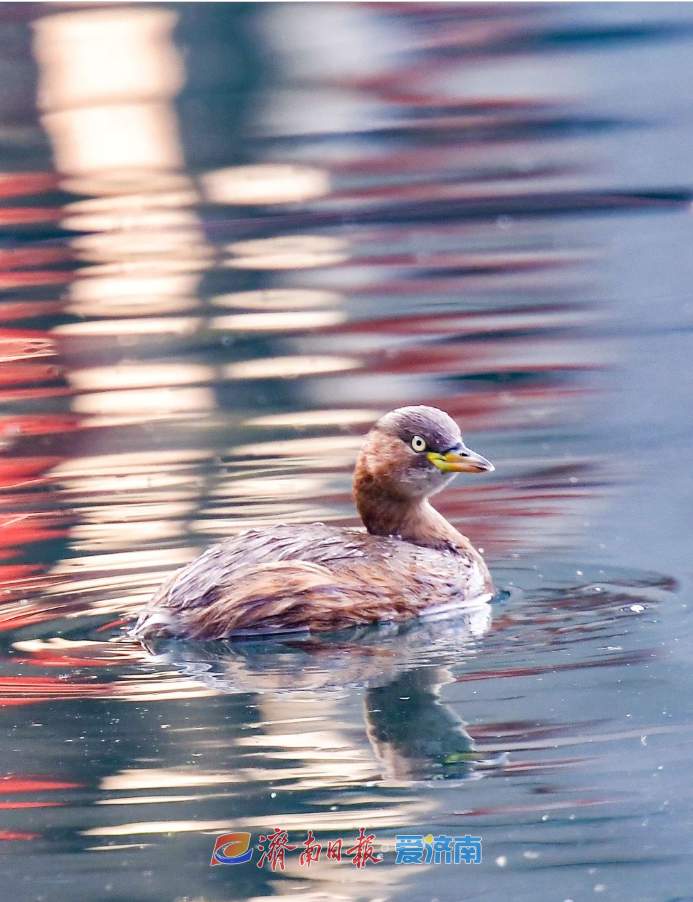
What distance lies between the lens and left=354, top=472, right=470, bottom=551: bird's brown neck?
7.25 m

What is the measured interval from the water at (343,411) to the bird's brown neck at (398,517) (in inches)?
11.7

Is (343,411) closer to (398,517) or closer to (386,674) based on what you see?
(398,517)

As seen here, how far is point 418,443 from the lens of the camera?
716 centimetres

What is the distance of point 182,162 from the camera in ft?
55.6

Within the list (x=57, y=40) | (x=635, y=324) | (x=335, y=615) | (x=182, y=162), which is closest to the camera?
(x=335, y=615)

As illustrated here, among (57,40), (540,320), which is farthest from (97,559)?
(57,40)

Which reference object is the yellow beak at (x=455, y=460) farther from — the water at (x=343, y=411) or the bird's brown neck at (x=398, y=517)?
the water at (x=343, y=411)

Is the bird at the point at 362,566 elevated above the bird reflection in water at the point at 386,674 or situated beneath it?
elevated above

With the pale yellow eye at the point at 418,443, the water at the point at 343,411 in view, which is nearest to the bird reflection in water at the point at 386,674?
the water at the point at 343,411

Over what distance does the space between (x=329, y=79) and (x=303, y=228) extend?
4.93m

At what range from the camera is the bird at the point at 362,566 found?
650 cm

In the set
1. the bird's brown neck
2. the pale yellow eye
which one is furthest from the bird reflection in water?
the pale yellow eye

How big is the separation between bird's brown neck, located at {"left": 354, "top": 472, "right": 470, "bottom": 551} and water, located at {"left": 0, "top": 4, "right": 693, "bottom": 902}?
30 cm

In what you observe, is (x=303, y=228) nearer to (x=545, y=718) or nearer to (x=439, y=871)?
(x=545, y=718)
